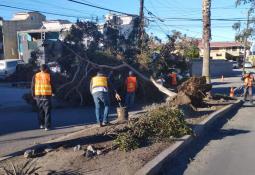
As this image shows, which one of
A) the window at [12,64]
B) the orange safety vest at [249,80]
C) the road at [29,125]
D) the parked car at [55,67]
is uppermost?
the parked car at [55,67]

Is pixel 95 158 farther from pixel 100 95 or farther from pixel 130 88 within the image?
pixel 130 88

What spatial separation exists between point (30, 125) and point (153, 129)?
5116 mm

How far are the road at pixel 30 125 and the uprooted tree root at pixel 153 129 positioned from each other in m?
2.20

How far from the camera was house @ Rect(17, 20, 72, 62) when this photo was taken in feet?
68.5

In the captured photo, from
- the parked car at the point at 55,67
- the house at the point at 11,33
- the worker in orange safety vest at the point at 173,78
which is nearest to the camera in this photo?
the parked car at the point at 55,67

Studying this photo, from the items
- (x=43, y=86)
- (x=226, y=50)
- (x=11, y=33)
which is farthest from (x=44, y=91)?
(x=226, y=50)

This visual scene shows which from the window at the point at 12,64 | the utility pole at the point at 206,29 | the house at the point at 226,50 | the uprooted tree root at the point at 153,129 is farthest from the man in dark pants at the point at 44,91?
the house at the point at 226,50

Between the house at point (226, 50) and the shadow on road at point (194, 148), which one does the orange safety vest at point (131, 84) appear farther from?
the house at point (226, 50)

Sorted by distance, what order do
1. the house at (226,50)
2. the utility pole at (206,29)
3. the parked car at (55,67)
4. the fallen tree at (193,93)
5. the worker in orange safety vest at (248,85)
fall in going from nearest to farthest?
the fallen tree at (193,93)
the parked car at (55,67)
the utility pole at (206,29)
the worker in orange safety vest at (248,85)
the house at (226,50)

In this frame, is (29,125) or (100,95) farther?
(29,125)

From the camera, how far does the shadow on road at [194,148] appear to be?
8.16 meters

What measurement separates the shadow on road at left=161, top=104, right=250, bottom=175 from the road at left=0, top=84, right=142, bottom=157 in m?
3.19

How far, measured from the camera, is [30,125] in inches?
549

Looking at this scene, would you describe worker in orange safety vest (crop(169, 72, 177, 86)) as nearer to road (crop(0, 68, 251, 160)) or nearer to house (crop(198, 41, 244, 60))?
road (crop(0, 68, 251, 160))
